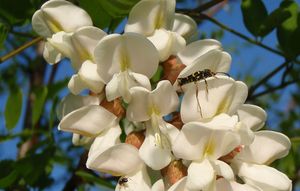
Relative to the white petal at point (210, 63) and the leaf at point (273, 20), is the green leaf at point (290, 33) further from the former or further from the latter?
the white petal at point (210, 63)

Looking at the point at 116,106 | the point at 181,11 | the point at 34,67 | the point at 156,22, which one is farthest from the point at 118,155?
the point at 34,67

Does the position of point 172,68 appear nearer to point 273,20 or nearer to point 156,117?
point 156,117

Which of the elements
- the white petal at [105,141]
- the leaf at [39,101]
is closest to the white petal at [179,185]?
the white petal at [105,141]

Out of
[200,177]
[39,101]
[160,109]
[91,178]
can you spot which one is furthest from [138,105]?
[39,101]

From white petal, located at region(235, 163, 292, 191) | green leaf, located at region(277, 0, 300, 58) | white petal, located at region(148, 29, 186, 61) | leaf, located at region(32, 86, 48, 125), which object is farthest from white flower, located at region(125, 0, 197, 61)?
leaf, located at region(32, 86, 48, 125)

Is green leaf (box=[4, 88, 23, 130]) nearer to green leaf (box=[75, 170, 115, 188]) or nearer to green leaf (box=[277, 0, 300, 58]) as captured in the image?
green leaf (box=[75, 170, 115, 188])
